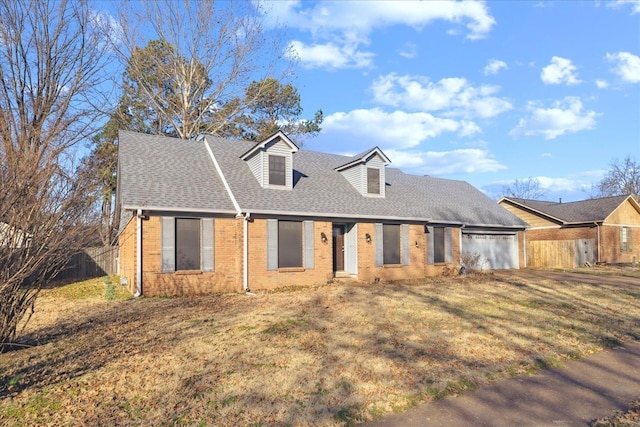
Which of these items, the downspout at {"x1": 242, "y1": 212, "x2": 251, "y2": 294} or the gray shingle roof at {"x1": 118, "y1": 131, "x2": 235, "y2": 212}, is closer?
the gray shingle roof at {"x1": 118, "y1": 131, "x2": 235, "y2": 212}

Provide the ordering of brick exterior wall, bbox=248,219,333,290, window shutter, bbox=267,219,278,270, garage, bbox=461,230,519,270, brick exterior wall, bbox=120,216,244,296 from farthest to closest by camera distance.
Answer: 1. garage, bbox=461,230,519,270
2. window shutter, bbox=267,219,278,270
3. brick exterior wall, bbox=248,219,333,290
4. brick exterior wall, bbox=120,216,244,296

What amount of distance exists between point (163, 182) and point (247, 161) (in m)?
4.08

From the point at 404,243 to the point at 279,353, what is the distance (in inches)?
475

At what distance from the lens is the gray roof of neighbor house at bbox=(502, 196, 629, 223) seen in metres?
26.6

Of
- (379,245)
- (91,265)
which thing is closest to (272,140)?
(379,245)

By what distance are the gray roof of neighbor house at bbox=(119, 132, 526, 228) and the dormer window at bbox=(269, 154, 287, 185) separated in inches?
20.3

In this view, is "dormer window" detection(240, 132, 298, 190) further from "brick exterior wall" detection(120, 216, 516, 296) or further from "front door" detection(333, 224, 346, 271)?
"front door" detection(333, 224, 346, 271)

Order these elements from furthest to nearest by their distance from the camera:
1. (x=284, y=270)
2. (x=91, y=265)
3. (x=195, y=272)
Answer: (x=91, y=265) < (x=284, y=270) < (x=195, y=272)

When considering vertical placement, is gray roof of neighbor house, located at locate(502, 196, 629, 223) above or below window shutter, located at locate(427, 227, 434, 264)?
above

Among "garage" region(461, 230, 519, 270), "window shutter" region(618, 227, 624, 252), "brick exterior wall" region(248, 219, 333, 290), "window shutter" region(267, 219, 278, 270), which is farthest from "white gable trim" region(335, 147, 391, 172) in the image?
"window shutter" region(618, 227, 624, 252)

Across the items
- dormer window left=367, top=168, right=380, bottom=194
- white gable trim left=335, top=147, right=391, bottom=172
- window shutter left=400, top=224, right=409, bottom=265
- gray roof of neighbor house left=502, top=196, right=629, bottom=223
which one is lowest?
window shutter left=400, top=224, right=409, bottom=265

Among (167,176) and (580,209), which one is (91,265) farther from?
(580,209)

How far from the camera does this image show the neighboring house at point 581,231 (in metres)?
24.4

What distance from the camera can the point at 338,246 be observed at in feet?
56.4
